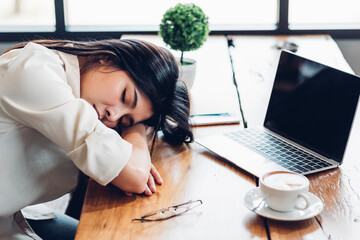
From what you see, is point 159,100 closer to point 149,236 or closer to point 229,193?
point 229,193

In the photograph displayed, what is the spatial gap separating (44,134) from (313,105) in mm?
682

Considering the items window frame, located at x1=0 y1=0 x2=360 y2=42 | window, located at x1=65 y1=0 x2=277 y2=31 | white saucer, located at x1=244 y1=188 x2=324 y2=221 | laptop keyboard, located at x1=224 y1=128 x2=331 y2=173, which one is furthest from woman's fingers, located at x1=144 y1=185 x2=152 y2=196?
window, located at x1=65 y1=0 x2=277 y2=31

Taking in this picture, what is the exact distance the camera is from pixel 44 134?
46.8 inches

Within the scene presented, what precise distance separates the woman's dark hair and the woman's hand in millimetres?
214

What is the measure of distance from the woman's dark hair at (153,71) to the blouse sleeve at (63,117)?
7.8 inches

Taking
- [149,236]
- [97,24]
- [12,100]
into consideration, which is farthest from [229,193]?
[97,24]

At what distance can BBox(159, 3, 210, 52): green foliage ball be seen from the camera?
1.84 m

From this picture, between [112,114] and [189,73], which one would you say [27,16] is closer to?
[189,73]

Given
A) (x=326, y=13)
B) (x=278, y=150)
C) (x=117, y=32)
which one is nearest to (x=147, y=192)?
(x=278, y=150)

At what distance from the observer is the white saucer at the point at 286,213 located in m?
1.01

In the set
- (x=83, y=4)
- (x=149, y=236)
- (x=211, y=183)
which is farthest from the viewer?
(x=83, y=4)

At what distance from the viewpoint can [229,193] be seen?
3.76 feet

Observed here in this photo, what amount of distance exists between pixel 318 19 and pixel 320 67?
1.90 metres

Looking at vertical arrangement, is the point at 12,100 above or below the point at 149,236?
above
